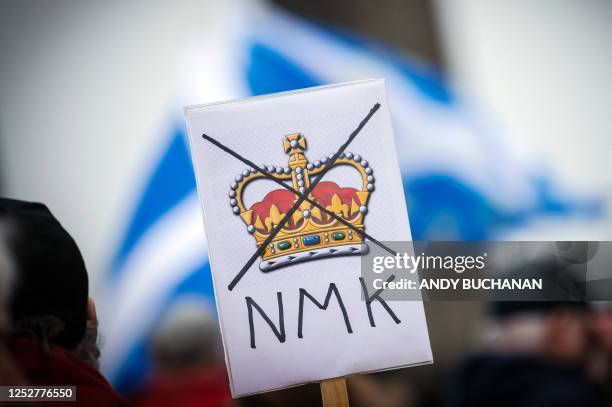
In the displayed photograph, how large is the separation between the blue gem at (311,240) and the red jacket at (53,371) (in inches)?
21.0

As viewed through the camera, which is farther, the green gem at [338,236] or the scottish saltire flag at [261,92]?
the scottish saltire flag at [261,92]

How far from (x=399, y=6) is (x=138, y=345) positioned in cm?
128

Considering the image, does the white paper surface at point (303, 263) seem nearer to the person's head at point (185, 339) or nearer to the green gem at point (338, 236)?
the green gem at point (338, 236)

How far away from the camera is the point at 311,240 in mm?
1388

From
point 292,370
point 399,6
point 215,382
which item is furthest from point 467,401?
point 399,6

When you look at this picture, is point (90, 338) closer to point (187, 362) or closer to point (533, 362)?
point (187, 362)

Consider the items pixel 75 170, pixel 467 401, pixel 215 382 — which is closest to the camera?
pixel 467 401

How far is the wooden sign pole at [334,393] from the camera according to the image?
135cm

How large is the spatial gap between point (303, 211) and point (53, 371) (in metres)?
0.63

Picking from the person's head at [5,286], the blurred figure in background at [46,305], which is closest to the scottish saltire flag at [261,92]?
the blurred figure in background at [46,305]

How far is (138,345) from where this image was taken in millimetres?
1823

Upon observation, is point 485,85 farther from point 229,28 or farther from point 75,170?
point 75,170

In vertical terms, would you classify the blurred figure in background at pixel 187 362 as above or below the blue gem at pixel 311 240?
→ below

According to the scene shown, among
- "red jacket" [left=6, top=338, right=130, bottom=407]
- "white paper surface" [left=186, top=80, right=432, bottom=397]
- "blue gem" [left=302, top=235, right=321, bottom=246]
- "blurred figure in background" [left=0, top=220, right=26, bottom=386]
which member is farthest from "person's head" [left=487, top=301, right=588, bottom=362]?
"blurred figure in background" [left=0, top=220, right=26, bottom=386]
